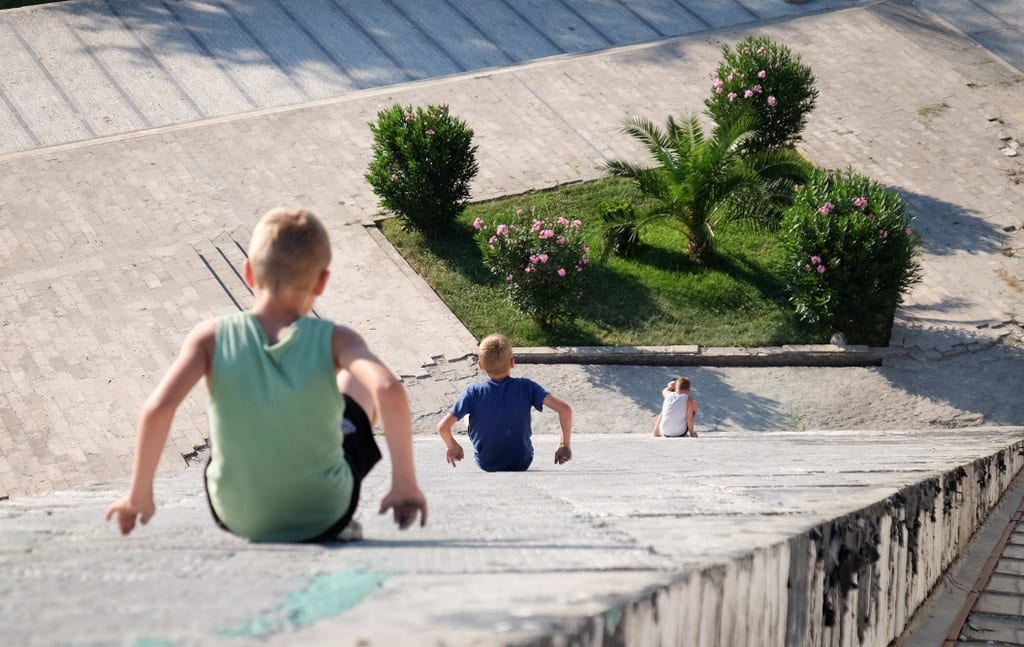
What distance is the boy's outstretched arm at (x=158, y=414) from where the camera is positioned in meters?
3.22

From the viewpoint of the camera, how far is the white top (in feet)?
33.6

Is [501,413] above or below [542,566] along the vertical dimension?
below

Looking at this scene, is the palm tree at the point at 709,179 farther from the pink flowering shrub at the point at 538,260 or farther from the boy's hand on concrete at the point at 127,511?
the boy's hand on concrete at the point at 127,511

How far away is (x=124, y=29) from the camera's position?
18.2 m

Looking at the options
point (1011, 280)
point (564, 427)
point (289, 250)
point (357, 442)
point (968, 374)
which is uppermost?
point (289, 250)

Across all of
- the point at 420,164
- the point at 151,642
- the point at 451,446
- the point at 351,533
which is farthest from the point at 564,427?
the point at 420,164

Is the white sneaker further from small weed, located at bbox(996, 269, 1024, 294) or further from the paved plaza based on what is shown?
small weed, located at bbox(996, 269, 1024, 294)

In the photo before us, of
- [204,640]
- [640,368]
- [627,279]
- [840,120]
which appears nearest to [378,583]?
[204,640]

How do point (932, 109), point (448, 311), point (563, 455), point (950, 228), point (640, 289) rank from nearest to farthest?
point (563, 455) → point (448, 311) → point (640, 289) → point (950, 228) → point (932, 109)

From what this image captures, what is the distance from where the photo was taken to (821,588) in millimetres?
3043

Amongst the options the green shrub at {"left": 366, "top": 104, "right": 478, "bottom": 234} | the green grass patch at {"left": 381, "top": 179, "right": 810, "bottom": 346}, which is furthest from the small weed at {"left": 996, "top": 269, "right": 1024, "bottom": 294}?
the green shrub at {"left": 366, "top": 104, "right": 478, "bottom": 234}

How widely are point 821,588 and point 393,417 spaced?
1.12 metres

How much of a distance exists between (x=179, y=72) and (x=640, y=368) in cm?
839

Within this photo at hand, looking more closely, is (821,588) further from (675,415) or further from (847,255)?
(847,255)
